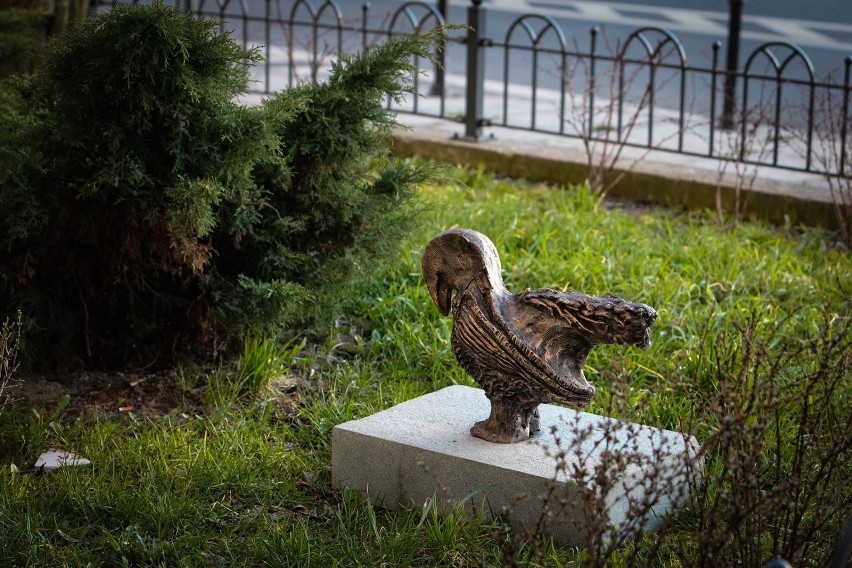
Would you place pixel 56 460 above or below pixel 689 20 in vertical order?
below

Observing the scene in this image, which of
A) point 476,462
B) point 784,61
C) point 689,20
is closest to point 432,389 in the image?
point 476,462

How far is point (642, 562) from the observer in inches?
124

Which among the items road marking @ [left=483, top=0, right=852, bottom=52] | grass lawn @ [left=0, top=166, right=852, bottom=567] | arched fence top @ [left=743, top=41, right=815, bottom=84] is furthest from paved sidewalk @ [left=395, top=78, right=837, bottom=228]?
road marking @ [left=483, top=0, right=852, bottom=52]

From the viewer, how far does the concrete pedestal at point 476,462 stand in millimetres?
3514

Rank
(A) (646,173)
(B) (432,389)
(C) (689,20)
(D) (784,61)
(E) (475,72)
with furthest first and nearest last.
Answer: (C) (689,20), (E) (475,72), (A) (646,173), (D) (784,61), (B) (432,389)

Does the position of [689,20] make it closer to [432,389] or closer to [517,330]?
[432,389]

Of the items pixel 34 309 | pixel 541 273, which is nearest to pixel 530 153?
pixel 541 273

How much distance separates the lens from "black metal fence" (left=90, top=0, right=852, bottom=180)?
303 inches

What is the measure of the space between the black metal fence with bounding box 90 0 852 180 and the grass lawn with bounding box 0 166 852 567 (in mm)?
1198

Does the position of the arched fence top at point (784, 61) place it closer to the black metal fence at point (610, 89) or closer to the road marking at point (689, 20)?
the black metal fence at point (610, 89)

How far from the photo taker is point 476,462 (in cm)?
355

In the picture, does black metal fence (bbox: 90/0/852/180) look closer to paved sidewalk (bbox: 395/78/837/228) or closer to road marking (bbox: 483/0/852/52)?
paved sidewalk (bbox: 395/78/837/228)

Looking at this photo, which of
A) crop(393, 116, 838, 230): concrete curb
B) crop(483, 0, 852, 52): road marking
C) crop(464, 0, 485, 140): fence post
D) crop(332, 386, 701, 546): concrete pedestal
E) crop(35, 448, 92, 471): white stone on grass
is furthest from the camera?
crop(483, 0, 852, 52): road marking

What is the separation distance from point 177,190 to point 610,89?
5.16 meters
